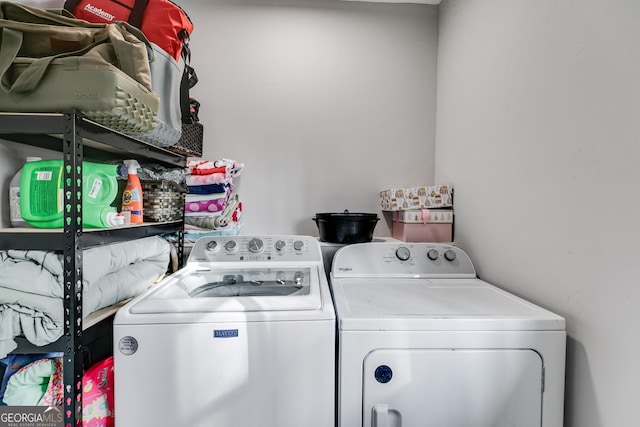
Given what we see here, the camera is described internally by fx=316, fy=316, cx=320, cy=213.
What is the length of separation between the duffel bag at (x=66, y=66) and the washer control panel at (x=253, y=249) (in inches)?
30.0

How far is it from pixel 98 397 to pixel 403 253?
140 centimetres

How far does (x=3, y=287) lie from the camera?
3.10 feet

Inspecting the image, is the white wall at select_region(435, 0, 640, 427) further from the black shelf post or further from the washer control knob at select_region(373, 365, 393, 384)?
the black shelf post

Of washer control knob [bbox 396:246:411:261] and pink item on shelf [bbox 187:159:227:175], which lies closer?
washer control knob [bbox 396:246:411:261]

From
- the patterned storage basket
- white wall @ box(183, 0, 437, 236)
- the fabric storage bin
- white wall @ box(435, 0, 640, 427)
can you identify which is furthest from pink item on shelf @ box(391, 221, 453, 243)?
the patterned storage basket

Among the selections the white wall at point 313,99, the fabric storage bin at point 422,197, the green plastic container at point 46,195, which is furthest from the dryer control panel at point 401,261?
the green plastic container at point 46,195

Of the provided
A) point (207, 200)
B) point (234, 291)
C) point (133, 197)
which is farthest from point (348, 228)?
point (133, 197)

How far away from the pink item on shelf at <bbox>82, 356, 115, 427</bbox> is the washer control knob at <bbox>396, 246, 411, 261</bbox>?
132 centimetres

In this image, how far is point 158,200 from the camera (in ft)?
5.10

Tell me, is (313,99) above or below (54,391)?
above

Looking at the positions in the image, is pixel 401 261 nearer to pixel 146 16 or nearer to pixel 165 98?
pixel 165 98

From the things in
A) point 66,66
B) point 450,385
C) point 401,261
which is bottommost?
point 450,385

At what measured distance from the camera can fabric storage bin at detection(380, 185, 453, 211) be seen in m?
1.86

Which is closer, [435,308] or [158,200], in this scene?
[435,308]
